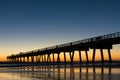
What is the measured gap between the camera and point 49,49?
7194 centimetres

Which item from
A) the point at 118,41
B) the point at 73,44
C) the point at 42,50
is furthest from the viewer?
the point at 42,50

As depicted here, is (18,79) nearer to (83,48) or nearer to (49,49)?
(83,48)

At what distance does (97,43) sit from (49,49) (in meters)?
22.3

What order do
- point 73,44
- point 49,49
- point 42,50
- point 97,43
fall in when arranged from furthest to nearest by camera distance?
point 42,50, point 49,49, point 73,44, point 97,43

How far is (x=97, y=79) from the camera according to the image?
2364 centimetres

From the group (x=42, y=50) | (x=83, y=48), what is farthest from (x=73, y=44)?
(x=42, y=50)

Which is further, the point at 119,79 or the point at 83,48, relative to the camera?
the point at 83,48

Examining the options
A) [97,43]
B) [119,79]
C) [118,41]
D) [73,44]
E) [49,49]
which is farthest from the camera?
[49,49]

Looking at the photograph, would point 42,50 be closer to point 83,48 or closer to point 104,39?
point 83,48

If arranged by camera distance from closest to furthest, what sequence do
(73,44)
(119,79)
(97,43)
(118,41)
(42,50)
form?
(119,79) → (118,41) → (97,43) → (73,44) → (42,50)

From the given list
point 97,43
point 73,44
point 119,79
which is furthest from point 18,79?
point 73,44

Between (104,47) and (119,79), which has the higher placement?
(104,47)

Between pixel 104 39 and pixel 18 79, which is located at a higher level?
pixel 104 39

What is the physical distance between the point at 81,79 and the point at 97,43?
1097 inches
